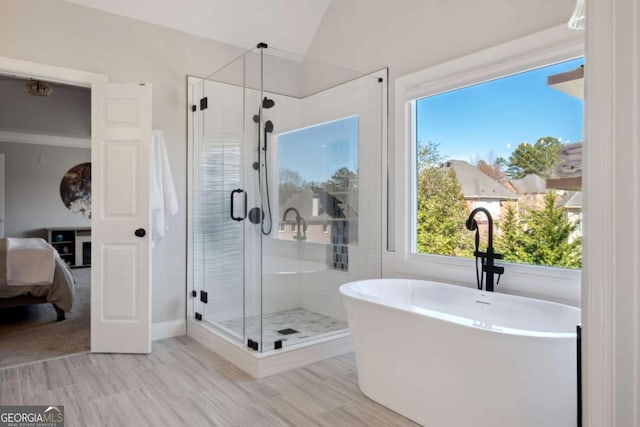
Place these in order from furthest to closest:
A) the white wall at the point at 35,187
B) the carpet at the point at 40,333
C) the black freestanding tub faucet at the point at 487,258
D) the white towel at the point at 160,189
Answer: the white wall at the point at 35,187 < the white towel at the point at 160,189 < the carpet at the point at 40,333 < the black freestanding tub faucet at the point at 487,258

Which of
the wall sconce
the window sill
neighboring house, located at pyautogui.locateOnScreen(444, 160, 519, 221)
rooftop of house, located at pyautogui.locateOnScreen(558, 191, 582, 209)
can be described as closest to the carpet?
the window sill

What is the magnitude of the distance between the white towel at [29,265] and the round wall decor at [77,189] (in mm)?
Answer: 4194

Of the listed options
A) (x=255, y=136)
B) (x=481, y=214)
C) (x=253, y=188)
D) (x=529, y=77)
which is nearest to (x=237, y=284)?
(x=253, y=188)

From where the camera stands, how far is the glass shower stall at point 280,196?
11.1 feet

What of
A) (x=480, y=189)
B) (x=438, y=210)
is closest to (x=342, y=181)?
(x=438, y=210)

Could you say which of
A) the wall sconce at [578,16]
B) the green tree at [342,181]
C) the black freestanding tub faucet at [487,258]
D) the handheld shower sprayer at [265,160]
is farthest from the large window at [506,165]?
the handheld shower sprayer at [265,160]

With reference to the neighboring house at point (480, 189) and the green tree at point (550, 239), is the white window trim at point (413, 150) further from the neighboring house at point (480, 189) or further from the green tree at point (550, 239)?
the neighboring house at point (480, 189)

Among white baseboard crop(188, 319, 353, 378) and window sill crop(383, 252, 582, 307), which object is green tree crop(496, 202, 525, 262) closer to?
window sill crop(383, 252, 582, 307)

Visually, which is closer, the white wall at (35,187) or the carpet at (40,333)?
the carpet at (40,333)

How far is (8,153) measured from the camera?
718 cm

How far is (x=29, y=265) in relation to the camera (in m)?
3.89

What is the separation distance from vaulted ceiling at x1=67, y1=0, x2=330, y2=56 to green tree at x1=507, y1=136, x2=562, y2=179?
8.24ft

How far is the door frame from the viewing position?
114 inches

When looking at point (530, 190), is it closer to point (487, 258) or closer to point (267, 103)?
point (487, 258)
